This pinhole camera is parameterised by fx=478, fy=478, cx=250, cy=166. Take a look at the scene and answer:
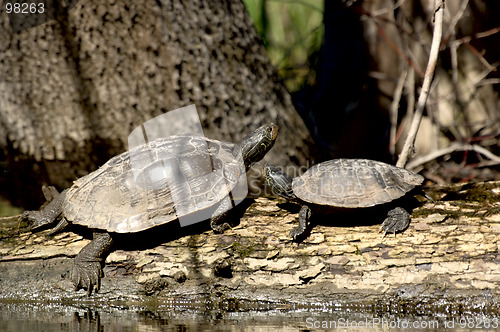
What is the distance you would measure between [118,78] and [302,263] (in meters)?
1.90

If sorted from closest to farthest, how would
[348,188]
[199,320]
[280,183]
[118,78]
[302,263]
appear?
[199,320] → [302,263] → [348,188] → [280,183] → [118,78]

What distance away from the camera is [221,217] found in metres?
3.02

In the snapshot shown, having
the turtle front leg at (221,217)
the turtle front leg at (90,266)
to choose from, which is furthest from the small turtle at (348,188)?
the turtle front leg at (90,266)

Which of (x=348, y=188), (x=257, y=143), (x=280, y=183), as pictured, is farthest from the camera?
(x=257, y=143)

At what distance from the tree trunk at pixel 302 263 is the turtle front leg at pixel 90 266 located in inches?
2.8

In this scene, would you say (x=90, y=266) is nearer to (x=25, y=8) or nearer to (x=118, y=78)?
(x=118, y=78)

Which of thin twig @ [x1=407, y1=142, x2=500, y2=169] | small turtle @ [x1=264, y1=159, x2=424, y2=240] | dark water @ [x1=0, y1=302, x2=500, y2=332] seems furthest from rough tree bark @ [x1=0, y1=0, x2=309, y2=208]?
thin twig @ [x1=407, y1=142, x2=500, y2=169]

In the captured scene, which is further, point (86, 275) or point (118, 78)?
point (118, 78)

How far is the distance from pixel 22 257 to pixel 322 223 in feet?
6.27

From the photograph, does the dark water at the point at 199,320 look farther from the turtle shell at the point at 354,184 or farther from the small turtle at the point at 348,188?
the turtle shell at the point at 354,184

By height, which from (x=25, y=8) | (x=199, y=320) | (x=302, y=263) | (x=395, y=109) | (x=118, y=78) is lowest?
(x=199, y=320)

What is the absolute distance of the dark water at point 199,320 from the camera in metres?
2.50

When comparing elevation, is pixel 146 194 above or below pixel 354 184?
above

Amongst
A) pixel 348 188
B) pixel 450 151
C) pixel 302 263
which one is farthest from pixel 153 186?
pixel 450 151
